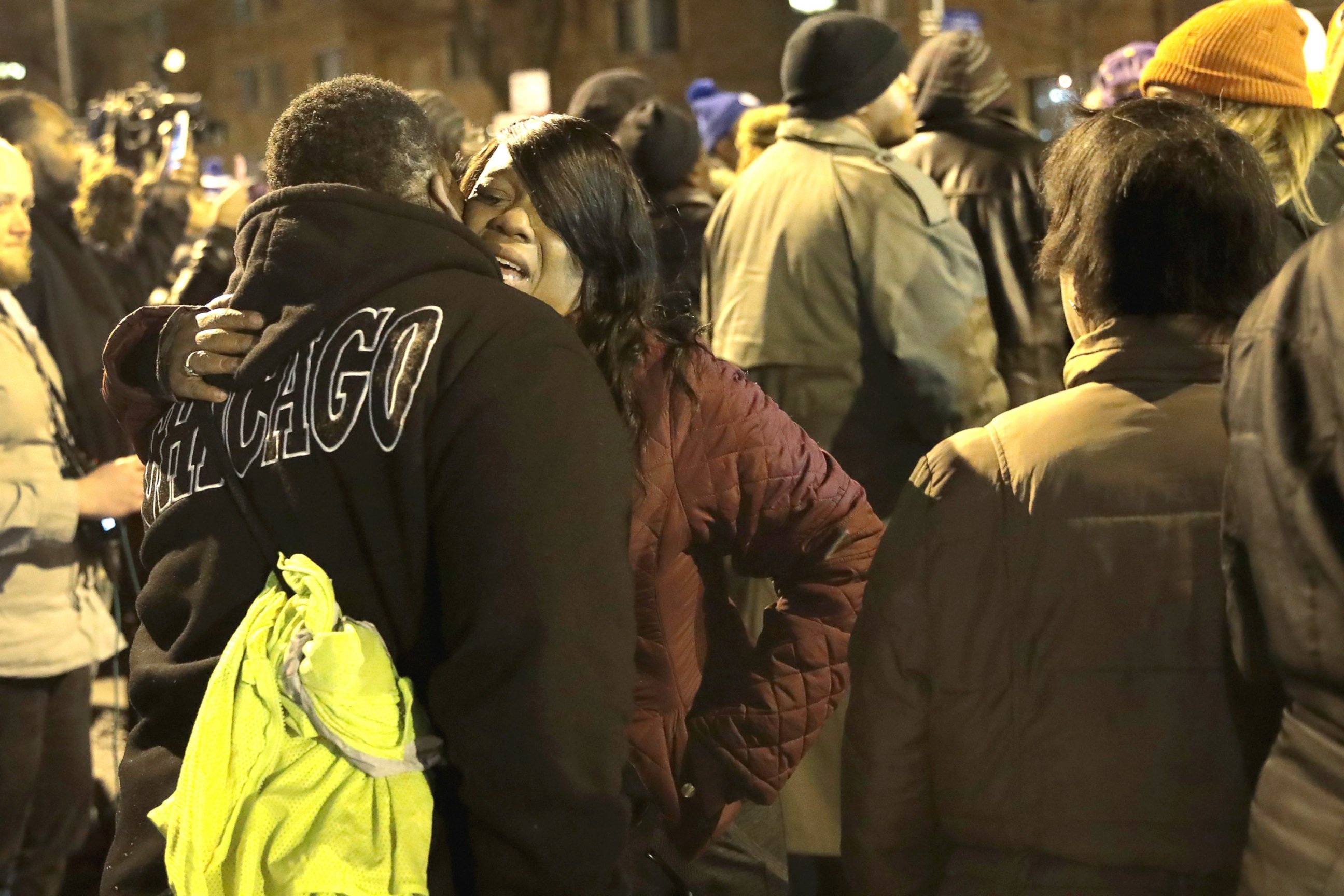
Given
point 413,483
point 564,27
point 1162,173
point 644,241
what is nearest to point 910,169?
point 644,241

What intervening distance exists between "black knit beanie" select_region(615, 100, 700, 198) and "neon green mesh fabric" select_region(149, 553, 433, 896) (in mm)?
3673

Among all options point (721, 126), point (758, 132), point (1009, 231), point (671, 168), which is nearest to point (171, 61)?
point (721, 126)

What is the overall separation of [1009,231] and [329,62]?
3987 cm

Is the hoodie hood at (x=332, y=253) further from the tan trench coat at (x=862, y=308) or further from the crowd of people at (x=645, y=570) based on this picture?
the tan trench coat at (x=862, y=308)

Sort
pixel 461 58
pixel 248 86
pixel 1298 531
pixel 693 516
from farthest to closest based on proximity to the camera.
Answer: pixel 248 86 → pixel 461 58 → pixel 693 516 → pixel 1298 531

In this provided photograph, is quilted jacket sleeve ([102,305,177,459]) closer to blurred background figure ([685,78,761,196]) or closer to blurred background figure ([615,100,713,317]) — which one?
blurred background figure ([615,100,713,317])

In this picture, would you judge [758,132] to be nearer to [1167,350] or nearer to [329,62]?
[1167,350]

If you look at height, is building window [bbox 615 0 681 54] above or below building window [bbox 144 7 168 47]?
below

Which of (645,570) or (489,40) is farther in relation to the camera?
(489,40)

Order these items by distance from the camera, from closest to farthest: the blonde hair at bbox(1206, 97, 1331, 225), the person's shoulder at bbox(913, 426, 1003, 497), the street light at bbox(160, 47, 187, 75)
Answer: the person's shoulder at bbox(913, 426, 1003, 497), the blonde hair at bbox(1206, 97, 1331, 225), the street light at bbox(160, 47, 187, 75)

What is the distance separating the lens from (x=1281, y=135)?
3.51 metres

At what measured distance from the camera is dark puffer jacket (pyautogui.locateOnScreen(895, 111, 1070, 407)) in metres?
4.74

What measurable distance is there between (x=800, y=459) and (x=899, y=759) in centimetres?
67

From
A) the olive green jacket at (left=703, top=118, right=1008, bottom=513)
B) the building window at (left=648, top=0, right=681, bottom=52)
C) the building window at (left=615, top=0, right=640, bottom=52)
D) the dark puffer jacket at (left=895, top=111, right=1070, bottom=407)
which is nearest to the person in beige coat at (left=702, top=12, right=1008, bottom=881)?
the olive green jacket at (left=703, top=118, right=1008, bottom=513)
